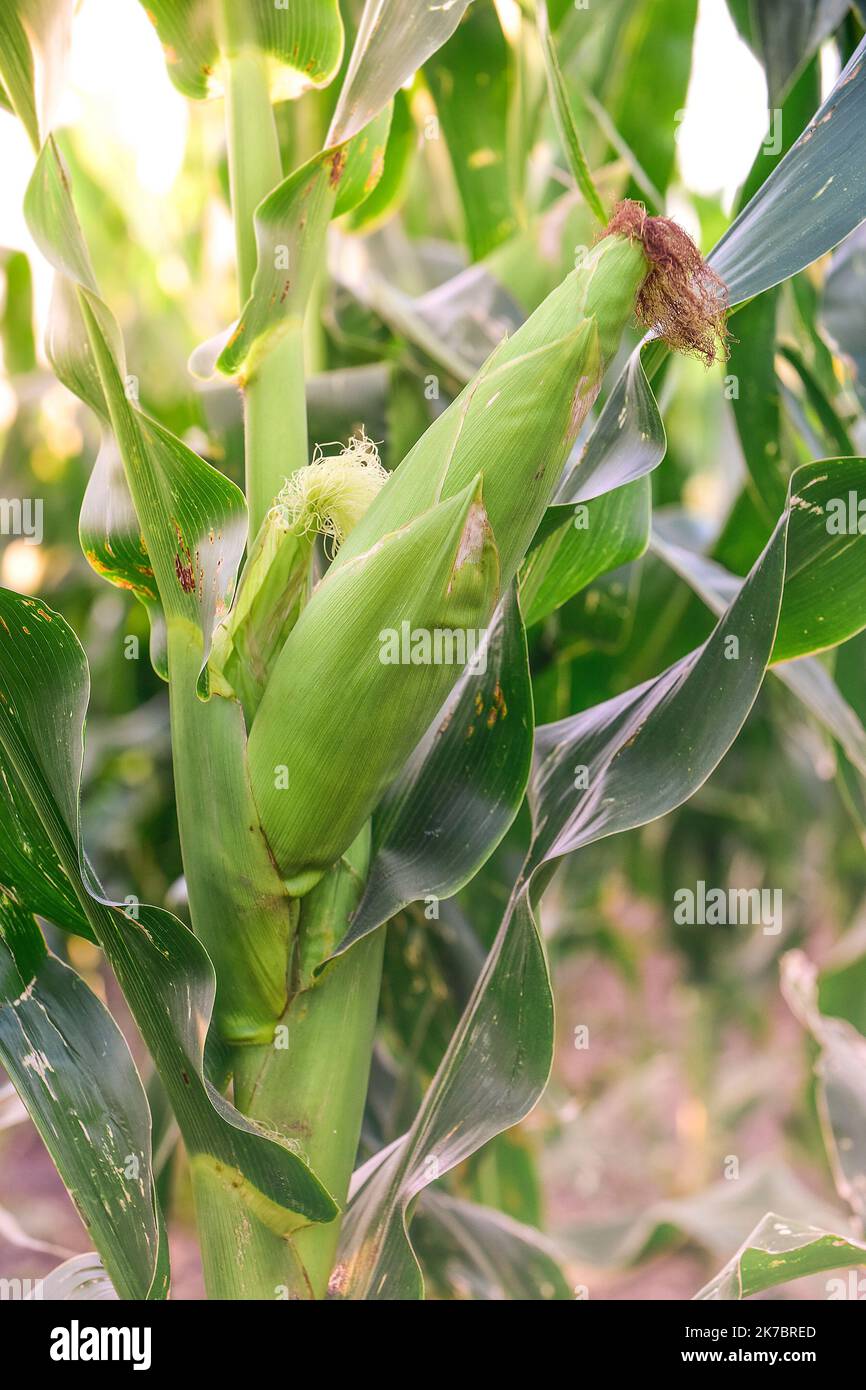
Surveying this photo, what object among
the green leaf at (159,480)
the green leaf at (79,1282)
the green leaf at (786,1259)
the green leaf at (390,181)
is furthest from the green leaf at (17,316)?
the green leaf at (786,1259)

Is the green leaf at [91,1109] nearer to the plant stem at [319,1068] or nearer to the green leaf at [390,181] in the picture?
the plant stem at [319,1068]

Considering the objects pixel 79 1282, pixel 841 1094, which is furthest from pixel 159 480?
pixel 841 1094

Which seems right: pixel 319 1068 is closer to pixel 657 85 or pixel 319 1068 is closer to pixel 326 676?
pixel 326 676

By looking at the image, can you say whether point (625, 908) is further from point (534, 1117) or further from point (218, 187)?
point (218, 187)

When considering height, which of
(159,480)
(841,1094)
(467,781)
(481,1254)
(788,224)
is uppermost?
(788,224)

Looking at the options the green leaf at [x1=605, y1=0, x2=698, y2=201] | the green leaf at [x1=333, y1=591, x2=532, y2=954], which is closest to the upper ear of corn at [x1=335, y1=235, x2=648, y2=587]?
the green leaf at [x1=333, y1=591, x2=532, y2=954]

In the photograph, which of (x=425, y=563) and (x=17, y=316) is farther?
(x=17, y=316)

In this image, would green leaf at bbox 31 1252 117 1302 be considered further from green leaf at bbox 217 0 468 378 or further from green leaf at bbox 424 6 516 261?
green leaf at bbox 424 6 516 261
